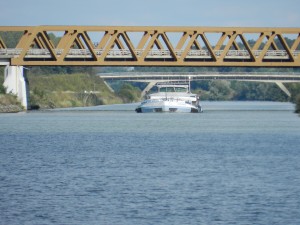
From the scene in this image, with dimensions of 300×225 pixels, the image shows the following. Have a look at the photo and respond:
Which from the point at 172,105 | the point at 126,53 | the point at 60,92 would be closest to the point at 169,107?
the point at 172,105

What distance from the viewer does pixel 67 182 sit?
43.7 m

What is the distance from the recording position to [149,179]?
4484cm

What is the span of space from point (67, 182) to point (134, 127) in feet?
152

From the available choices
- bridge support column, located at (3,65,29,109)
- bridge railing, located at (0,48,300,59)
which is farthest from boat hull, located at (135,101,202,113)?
bridge support column, located at (3,65,29,109)

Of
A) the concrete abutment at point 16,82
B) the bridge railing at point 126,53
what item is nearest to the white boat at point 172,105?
the bridge railing at point 126,53

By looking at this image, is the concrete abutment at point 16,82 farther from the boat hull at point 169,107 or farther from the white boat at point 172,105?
the boat hull at point 169,107

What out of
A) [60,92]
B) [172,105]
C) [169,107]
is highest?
[60,92]

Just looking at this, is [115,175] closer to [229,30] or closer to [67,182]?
[67,182]

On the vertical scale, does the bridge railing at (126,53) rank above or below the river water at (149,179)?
above

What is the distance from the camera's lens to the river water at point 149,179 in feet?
118

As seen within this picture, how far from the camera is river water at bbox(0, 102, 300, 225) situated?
35969 mm

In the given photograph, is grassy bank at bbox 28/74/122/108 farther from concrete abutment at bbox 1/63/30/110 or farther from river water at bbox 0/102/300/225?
river water at bbox 0/102/300/225

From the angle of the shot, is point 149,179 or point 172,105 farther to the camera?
point 172,105

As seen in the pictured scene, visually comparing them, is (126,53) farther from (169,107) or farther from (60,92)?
(60,92)
